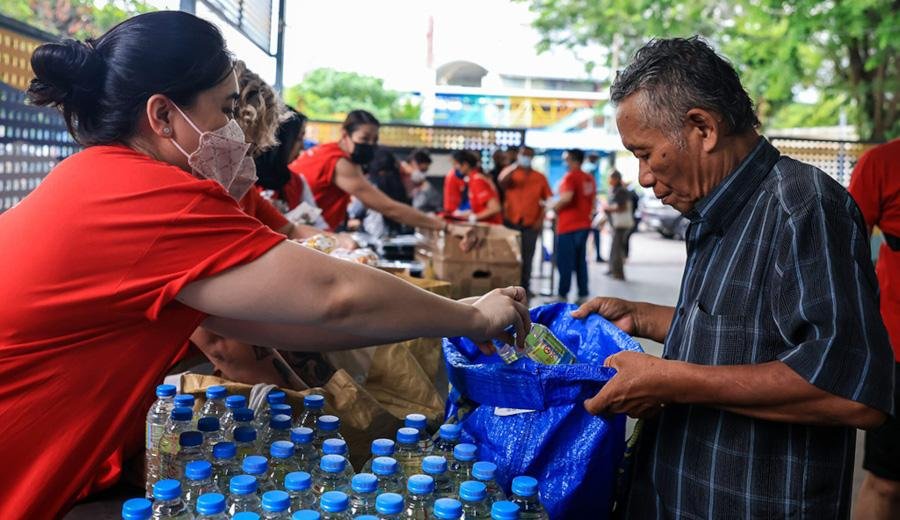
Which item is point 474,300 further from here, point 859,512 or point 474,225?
point 474,225

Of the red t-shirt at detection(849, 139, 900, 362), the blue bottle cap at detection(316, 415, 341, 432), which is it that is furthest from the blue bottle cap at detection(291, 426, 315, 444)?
the red t-shirt at detection(849, 139, 900, 362)

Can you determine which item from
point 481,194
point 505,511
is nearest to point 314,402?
point 505,511

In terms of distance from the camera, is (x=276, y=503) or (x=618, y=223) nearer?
(x=276, y=503)

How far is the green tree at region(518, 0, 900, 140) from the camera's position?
10219mm

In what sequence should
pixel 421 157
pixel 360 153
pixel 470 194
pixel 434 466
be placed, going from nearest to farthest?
pixel 434 466, pixel 360 153, pixel 470 194, pixel 421 157

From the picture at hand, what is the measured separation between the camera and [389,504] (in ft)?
4.61

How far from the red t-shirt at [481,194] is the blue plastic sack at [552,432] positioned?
8.43 metres

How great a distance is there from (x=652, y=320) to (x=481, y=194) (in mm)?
8171

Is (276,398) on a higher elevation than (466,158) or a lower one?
lower

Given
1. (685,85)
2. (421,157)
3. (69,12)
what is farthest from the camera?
(421,157)

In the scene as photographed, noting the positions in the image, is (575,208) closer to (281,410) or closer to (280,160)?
(280,160)

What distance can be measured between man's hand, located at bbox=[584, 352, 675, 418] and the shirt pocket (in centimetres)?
12

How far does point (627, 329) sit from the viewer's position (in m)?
2.26

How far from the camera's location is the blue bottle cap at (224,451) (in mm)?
1746
